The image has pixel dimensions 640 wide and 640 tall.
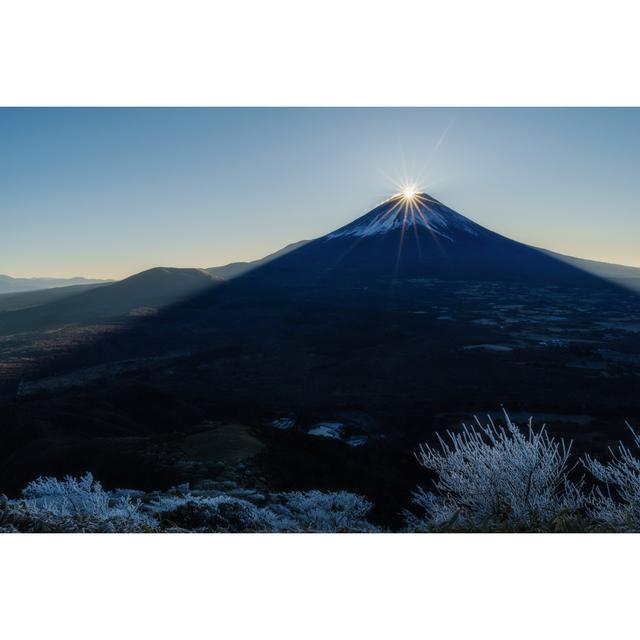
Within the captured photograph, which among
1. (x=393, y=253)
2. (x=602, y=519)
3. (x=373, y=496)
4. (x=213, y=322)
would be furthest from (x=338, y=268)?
(x=602, y=519)

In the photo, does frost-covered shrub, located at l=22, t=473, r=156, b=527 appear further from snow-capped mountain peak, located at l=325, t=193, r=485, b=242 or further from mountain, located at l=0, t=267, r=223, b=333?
snow-capped mountain peak, located at l=325, t=193, r=485, b=242

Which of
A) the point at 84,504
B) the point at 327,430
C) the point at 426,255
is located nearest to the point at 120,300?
the point at 327,430

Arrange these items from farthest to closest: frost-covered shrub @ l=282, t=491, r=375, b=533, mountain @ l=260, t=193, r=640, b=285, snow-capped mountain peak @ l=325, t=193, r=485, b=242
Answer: snow-capped mountain peak @ l=325, t=193, r=485, b=242 < mountain @ l=260, t=193, r=640, b=285 < frost-covered shrub @ l=282, t=491, r=375, b=533

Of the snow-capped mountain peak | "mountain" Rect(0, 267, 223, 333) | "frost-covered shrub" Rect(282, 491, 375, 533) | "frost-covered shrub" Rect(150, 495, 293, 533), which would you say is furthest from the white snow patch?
the snow-capped mountain peak

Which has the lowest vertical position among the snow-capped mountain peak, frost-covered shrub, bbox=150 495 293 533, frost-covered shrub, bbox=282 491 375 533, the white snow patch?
the white snow patch

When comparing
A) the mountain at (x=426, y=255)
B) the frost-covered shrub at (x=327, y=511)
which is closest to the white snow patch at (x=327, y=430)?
the frost-covered shrub at (x=327, y=511)

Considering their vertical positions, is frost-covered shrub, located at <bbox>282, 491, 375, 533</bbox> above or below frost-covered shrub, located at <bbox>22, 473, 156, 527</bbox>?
below
